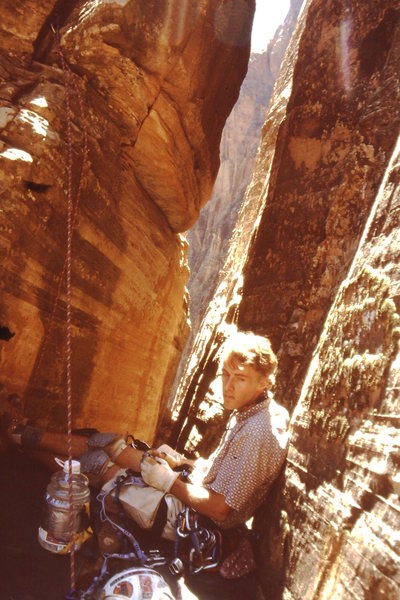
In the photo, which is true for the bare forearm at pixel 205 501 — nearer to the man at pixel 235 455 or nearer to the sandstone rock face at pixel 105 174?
the man at pixel 235 455

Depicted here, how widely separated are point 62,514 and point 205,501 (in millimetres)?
749

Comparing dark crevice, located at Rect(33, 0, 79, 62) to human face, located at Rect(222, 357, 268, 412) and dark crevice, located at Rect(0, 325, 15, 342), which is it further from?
human face, located at Rect(222, 357, 268, 412)

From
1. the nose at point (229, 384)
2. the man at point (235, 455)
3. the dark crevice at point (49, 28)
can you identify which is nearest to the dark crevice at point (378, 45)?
the dark crevice at point (49, 28)

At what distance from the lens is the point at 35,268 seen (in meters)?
3.84

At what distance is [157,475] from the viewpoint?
7.86 ft

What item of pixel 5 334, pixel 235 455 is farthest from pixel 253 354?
pixel 5 334

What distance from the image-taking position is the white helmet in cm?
155

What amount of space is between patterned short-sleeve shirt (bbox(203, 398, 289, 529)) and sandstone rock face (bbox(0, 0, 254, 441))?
7.67ft

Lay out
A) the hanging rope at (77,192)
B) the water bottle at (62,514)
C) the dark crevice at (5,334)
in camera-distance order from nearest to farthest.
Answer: the water bottle at (62,514)
the dark crevice at (5,334)
the hanging rope at (77,192)

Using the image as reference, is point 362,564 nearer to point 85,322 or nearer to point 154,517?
point 154,517

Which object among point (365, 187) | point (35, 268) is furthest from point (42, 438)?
point (365, 187)

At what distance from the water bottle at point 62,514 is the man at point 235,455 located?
1.48 feet

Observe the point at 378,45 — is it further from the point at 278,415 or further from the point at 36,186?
the point at 278,415

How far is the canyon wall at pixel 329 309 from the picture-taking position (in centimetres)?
159
